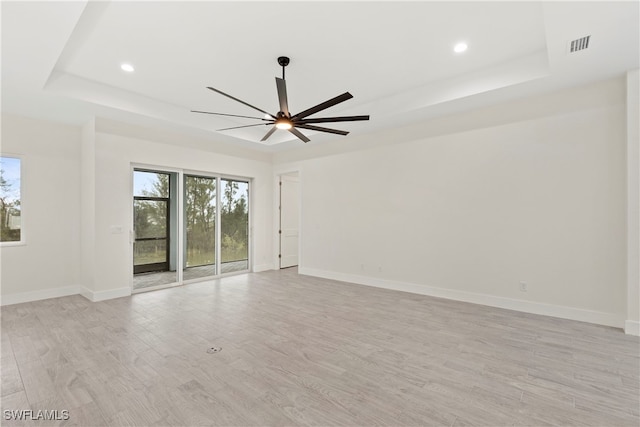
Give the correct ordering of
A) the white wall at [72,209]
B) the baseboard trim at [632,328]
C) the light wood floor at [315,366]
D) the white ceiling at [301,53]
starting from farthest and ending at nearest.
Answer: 1. the white wall at [72,209]
2. the baseboard trim at [632,328]
3. the white ceiling at [301,53]
4. the light wood floor at [315,366]

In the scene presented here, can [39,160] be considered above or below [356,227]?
above

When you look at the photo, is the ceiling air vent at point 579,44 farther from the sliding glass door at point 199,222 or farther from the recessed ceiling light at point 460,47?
the sliding glass door at point 199,222

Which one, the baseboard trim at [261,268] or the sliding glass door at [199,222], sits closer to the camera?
the sliding glass door at [199,222]

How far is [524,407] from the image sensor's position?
6.79 feet

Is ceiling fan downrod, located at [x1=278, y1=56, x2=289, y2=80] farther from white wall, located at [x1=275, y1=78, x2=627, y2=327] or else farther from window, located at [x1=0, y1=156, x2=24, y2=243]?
window, located at [x1=0, y1=156, x2=24, y2=243]

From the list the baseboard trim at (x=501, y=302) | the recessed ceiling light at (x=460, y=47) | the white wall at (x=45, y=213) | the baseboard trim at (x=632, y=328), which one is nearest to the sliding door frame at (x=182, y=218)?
the white wall at (x=45, y=213)

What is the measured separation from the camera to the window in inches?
179

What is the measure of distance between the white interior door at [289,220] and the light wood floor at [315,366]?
3.48 metres

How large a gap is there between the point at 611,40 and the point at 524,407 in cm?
355

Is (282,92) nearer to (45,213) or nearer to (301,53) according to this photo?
(301,53)

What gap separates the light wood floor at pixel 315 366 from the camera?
2.02 metres

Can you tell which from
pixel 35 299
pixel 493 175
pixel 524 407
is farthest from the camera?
pixel 35 299

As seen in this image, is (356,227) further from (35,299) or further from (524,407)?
(35,299)

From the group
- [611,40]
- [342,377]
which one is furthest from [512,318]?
[611,40]
